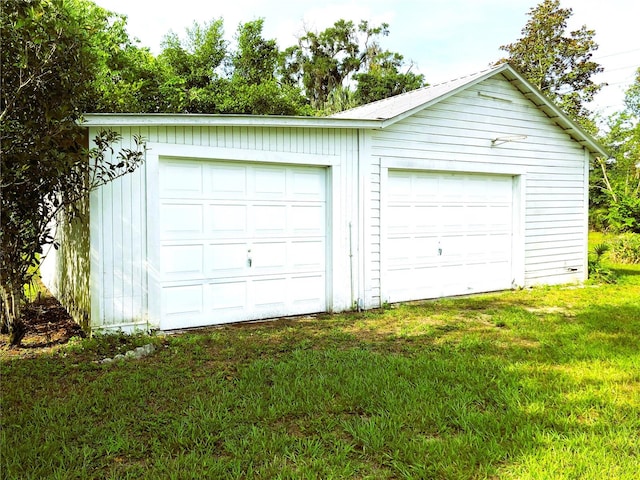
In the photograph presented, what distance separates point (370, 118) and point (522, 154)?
11.4ft

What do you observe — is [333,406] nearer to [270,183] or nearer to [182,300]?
[182,300]

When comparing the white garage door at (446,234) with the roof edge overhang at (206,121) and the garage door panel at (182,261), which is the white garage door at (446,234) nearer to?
the roof edge overhang at (206,121)

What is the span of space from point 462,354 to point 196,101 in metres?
19.6

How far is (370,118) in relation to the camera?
7523mm

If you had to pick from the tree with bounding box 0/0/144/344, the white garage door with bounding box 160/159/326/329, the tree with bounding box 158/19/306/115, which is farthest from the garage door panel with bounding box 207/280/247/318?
the tree with bounding box 158/19/306/115

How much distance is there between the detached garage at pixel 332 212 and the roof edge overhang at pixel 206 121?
0.07ft

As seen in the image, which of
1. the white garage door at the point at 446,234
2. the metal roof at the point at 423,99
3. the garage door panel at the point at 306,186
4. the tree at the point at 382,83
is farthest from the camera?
the tree at the point at 382,83

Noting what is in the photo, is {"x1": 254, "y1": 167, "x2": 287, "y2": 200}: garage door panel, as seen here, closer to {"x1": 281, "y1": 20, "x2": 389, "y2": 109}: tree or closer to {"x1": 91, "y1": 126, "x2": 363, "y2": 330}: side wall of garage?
{"x1": 91, "y1": 126, "x2": 363, "y2": 330}: side wall of garage

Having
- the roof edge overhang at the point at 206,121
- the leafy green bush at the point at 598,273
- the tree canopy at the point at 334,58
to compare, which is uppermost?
the tree canopy at the point at 334,58

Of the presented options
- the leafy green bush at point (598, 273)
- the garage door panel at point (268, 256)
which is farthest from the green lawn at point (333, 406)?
the leafy green bush at point (598, 273)

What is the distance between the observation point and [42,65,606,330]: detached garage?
5758mm

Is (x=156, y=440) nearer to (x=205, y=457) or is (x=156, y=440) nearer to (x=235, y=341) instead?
(x=205, y=457)

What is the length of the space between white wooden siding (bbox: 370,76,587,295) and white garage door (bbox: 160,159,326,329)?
1.25 meters

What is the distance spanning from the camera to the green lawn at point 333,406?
2.80m
